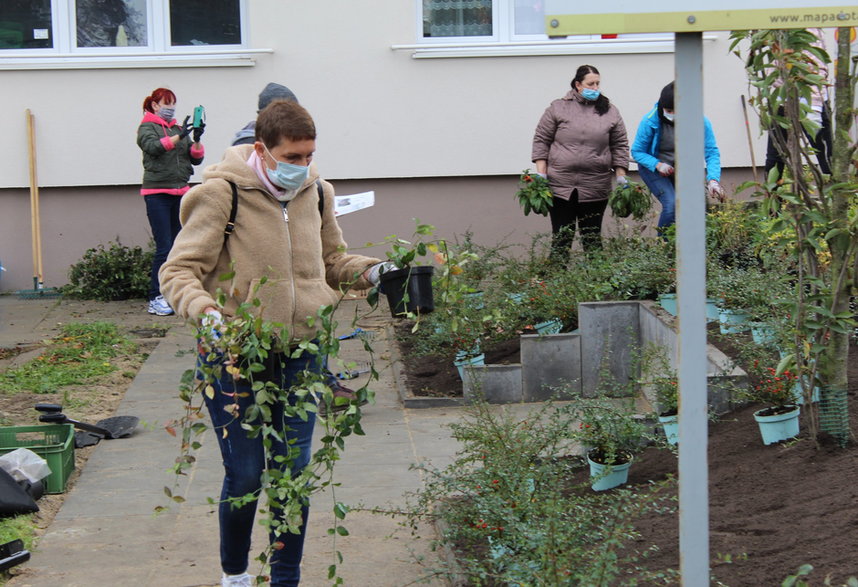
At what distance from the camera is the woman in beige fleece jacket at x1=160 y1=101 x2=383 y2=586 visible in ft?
12.3

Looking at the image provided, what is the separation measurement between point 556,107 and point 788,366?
4.95m

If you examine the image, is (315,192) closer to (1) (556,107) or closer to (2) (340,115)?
(1) (556,107)

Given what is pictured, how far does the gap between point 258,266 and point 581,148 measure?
18.6 ft

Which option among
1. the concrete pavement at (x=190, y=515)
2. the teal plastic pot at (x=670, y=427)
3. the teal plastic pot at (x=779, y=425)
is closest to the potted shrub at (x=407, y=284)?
the concrete pavement at (x=190, y=515)

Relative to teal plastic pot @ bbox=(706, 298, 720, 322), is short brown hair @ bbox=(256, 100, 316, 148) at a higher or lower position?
higher

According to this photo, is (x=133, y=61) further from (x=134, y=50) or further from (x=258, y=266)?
(x=258, y=266)

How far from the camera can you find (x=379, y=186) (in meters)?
11.1

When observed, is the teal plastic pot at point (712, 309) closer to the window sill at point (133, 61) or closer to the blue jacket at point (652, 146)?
the blue jacket at point (652, 146)

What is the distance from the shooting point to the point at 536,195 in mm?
8953

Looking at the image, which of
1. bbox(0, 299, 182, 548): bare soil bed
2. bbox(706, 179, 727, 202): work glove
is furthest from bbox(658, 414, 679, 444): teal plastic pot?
bbox(706, 179, 727, 202): work glove

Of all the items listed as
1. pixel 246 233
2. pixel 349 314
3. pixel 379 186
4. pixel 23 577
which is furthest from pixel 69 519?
pixel 379 186

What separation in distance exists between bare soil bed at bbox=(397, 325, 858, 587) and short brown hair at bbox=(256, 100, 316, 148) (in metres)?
1.93

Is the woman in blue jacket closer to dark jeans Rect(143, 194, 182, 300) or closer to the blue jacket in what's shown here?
the blue jacket

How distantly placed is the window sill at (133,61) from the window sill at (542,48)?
1.51 m
